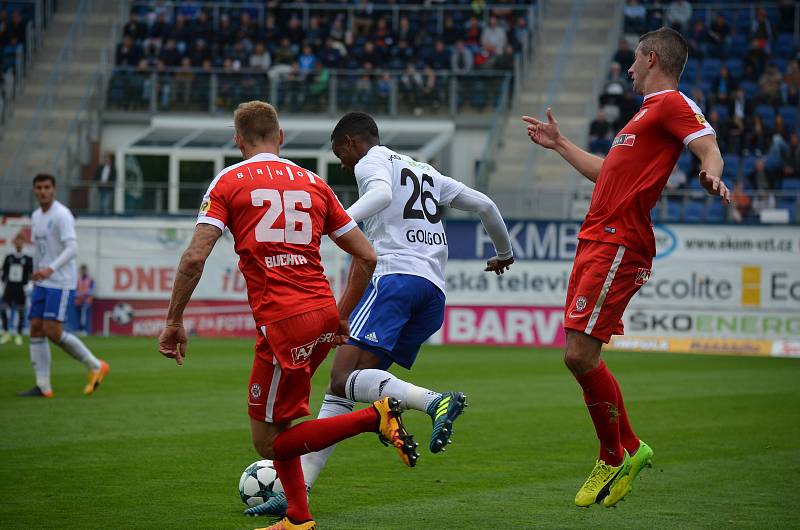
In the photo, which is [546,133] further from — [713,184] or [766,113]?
[766,113]

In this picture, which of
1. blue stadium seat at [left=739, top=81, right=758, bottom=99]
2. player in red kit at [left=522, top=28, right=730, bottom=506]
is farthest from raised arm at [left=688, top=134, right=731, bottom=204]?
blue stadium seat at [left=739, top=81, right=758, bottom=99]

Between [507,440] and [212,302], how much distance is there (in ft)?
53.9

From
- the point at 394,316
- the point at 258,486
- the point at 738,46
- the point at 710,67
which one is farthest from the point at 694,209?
the point at 258,486

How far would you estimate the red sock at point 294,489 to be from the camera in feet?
20.9

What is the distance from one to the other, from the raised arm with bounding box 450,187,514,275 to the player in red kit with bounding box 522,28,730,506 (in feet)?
3.53

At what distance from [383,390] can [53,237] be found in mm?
7887

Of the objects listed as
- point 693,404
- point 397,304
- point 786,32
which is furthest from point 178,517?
point 786,32

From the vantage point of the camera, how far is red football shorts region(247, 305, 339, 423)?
6.22m

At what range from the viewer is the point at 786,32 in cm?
3069

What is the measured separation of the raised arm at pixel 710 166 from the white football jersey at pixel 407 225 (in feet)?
5.94

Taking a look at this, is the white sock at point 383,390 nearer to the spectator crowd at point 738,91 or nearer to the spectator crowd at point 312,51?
the spectator crowd at point 738,91

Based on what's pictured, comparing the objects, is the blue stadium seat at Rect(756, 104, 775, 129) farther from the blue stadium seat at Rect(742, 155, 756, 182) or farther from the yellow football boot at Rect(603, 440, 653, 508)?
the yellow football boot at Rect(603, 440, 653, 508)

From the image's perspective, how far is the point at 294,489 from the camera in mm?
6406

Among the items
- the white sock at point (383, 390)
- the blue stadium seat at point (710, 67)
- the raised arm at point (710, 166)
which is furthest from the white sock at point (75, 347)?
the blue stadium seat at point (710, 67)
